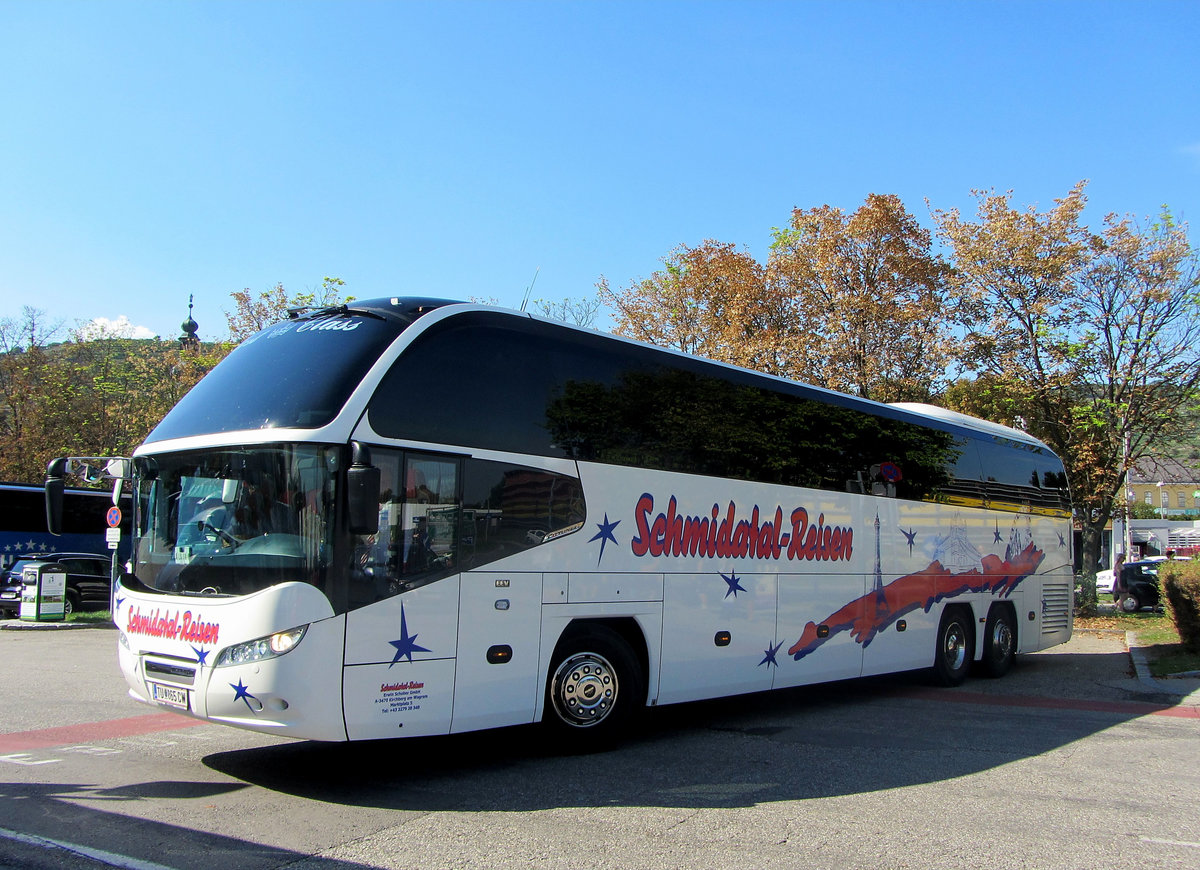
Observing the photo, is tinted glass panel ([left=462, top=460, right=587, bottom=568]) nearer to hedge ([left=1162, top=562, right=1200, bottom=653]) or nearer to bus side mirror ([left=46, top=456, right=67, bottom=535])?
bus side mirror ([left=46, top=456, right=67, bottom=535])

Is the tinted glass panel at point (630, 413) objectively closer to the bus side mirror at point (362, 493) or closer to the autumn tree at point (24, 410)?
the bus side mirror at point (362, 493)

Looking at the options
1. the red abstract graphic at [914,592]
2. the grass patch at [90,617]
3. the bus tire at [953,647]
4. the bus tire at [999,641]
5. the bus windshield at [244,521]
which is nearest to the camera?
the bus windshield at [244,521]

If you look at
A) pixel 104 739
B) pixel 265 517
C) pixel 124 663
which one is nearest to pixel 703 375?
pixel 265 517

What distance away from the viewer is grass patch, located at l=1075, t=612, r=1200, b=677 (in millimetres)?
14102

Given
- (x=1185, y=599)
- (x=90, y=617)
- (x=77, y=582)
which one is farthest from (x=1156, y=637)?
(x=77, y=582)

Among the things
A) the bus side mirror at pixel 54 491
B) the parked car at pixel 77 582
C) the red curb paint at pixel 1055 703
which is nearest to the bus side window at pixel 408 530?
the bus side mirror at pixel 54 491

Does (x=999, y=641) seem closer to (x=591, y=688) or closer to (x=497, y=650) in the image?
(x=591, y=688)

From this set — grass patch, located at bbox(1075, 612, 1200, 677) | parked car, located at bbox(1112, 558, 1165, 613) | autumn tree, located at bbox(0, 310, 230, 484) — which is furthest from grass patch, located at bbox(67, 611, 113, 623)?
parked car, located at bbox(1112, 558, 1165, 613)

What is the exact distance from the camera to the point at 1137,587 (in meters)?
27.0

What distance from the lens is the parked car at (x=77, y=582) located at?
2389cm

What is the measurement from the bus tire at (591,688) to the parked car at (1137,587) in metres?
24.2

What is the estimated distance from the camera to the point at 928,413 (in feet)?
42.7

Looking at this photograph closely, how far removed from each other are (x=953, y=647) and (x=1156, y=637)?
8.96 m

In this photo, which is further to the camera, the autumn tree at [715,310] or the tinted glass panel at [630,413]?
the autumn tree at [715,310]
